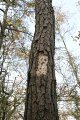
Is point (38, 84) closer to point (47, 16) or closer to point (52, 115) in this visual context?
point (52, 115)

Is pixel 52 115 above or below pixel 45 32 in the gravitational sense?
below

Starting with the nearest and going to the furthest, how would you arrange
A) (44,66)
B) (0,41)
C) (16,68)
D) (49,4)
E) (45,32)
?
1. (44,66)
2. (45,32)
3. (49,4)
4. (0,41)
5. (16,68)

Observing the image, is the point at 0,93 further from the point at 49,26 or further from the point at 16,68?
the point at 49,26

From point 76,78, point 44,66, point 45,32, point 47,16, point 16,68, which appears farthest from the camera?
point 76,78

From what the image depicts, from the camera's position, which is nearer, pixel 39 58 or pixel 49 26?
pixel 39 58

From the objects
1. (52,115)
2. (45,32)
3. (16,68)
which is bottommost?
(52,115)

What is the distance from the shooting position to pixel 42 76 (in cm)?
335

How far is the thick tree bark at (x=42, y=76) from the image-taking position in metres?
2.98

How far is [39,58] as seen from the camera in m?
3.60

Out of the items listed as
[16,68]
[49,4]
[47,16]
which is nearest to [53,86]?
[47,16]

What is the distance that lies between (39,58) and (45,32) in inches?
26.9

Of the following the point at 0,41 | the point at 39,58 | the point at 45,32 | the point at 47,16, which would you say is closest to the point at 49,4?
the point at 47,16

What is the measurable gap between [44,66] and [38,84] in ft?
1.26

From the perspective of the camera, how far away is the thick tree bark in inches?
117
